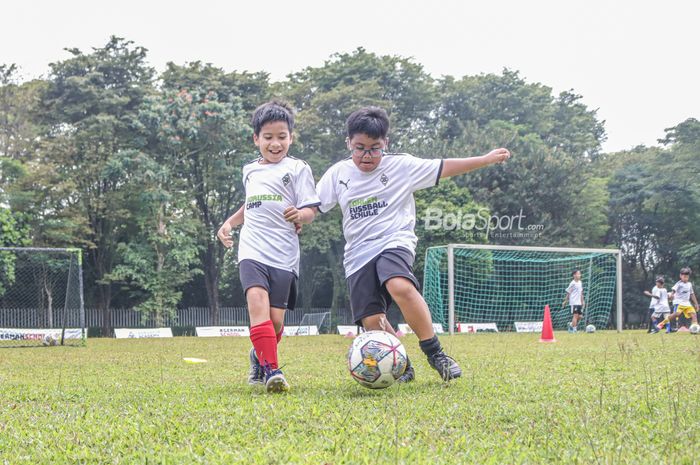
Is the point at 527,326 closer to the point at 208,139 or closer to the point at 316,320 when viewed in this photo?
the point at 316,320

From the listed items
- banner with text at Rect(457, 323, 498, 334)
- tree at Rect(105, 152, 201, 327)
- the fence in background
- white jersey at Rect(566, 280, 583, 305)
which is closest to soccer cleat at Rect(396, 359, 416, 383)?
white jersey at Rect(566, 280, 583, 305)

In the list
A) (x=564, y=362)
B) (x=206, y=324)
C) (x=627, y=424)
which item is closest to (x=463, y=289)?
(x=206, y=324)

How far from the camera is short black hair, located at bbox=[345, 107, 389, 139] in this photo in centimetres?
541

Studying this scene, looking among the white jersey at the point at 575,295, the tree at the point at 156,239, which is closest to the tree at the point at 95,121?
the tree at the point at 156,239

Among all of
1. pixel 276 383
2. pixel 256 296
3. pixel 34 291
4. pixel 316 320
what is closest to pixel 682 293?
pixel 256 296

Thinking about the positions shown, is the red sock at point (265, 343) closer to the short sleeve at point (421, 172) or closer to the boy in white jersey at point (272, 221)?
the boy in white jersey at point (272, 221)

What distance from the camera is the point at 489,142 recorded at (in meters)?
37.5

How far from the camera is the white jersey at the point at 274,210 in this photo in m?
5.55

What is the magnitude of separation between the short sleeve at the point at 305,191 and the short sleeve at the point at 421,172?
667 millimetres

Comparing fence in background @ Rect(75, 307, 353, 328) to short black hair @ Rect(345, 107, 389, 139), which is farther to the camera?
fence in background @ Rect(75, 307, 353, 328)

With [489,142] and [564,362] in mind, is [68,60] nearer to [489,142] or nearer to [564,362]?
[489,142]

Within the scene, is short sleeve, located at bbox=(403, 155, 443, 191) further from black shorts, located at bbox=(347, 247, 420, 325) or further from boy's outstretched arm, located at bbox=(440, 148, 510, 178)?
black shorts, located at bbox=(347, 247, 420, 325)

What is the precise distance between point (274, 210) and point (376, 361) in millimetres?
1464

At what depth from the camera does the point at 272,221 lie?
18.4 ft
